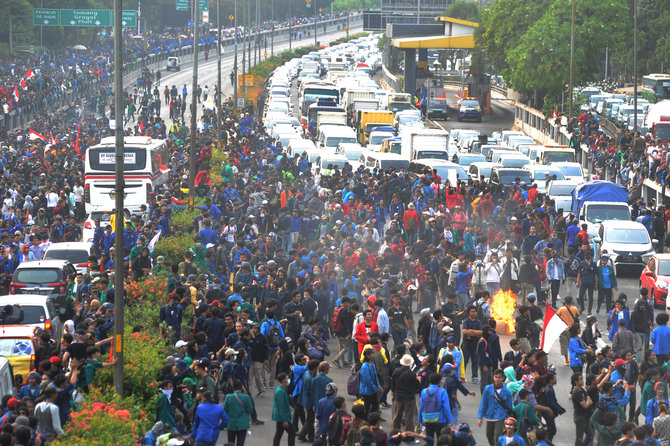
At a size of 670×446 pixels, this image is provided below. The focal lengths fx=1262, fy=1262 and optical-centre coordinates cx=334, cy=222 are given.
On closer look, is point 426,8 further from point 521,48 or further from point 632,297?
point 632,297

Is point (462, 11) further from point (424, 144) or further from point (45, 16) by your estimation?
point (424, 144)

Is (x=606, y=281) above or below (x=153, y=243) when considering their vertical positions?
below

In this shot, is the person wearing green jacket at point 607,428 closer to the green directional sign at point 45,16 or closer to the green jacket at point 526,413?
the green jacket at point 526,413

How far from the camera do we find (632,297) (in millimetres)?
28234

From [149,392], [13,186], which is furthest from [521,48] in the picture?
[149,392]

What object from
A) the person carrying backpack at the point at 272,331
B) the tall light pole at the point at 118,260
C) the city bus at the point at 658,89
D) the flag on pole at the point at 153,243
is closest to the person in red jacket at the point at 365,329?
the person carrying backpack at the point at 272,331

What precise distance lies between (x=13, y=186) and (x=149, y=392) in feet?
64.9

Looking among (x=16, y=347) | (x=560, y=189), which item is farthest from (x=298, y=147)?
(x=16, y=347)

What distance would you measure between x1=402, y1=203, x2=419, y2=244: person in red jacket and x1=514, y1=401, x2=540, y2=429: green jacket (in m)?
14.5

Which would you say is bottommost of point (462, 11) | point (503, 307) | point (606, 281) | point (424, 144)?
point (503, 307)

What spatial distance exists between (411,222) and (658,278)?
19.2 feet

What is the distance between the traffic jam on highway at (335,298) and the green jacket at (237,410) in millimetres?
23

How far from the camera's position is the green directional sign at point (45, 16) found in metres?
83.3

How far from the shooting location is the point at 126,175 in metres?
34.2
